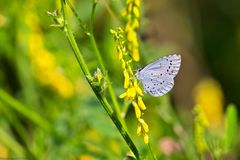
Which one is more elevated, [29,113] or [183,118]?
[29,113]

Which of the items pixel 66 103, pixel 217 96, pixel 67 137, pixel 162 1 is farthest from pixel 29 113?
pixel 162 1

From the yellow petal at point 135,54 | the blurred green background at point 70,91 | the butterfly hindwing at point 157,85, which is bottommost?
the blurred green background at point 70,91

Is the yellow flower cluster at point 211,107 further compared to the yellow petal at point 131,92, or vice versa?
the yellow flower cluster at point 211,107

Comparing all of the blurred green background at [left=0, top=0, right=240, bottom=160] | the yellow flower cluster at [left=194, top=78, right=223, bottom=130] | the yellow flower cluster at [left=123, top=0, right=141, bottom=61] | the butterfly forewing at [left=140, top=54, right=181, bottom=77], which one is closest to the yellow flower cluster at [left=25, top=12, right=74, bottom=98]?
the blurred green background at [left=0, top=0, right=240, bottom=160]

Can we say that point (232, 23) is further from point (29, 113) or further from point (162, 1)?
point (29, 113)

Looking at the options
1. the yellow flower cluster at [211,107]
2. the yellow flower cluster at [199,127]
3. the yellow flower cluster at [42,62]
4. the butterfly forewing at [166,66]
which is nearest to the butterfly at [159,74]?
the butterfly forewing at [166,66]

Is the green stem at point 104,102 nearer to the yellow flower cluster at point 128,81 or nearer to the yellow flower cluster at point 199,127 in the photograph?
the yellow flower cluster at point 128,81
